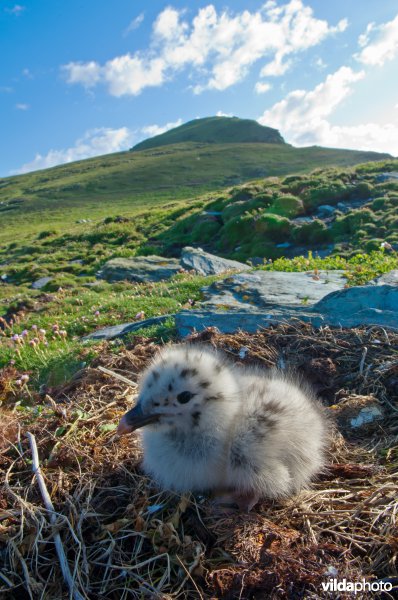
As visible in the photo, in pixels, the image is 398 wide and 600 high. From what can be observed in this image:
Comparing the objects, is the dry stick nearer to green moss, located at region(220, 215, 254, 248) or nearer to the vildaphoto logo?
the vildaphoto logo

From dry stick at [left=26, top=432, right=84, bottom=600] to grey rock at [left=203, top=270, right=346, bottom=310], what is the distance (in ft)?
13.7

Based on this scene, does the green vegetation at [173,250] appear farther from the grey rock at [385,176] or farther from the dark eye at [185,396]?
the dark eye at [185,396]

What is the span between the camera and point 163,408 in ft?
12.1

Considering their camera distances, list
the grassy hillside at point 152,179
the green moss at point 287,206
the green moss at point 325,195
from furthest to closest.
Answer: the grassy hillside at point 152,179
the green moss at point 325,195
the green moss at point 287,206

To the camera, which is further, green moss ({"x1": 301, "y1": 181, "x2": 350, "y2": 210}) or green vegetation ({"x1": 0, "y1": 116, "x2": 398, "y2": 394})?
green moss ({"x1": 301, "y1": 181, "x2": 350, "y2": 210})

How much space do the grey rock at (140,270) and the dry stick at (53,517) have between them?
14.7 meters

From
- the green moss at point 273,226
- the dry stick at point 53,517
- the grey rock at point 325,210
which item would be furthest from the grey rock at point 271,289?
the grey rock at point 325,210

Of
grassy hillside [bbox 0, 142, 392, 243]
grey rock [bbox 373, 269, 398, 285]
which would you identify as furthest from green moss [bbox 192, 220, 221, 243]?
grassy hillside [bbox 0, 142, 392, 243]

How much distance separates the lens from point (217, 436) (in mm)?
3711

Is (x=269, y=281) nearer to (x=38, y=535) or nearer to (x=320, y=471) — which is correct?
(x=320, y=471)

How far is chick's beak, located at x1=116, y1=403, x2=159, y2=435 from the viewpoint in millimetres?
3617

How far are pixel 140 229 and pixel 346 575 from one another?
116 feet

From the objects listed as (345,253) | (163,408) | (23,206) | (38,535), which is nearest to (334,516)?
(163,408)

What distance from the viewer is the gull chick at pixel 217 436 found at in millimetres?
3592
